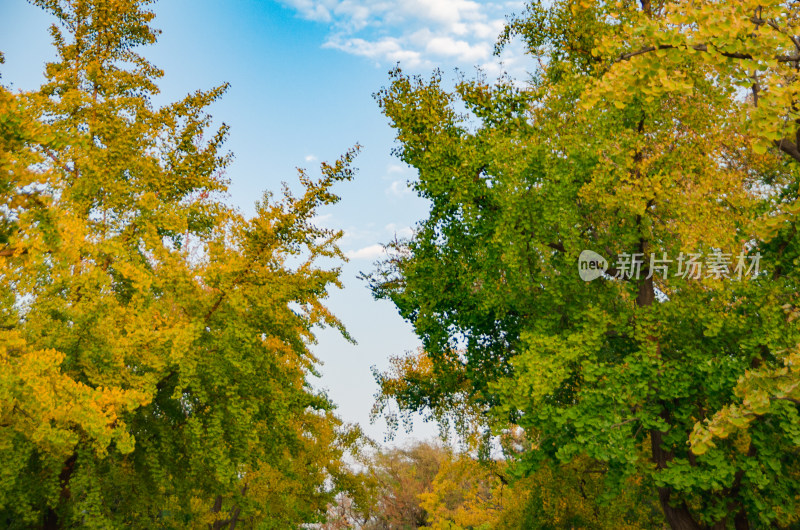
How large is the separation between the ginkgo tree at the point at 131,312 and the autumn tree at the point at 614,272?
2775mm

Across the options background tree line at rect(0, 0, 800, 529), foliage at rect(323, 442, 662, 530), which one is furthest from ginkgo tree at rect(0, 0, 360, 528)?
foliage at rect(323, 442, 662, 530)

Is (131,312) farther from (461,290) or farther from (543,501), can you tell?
(543,501)

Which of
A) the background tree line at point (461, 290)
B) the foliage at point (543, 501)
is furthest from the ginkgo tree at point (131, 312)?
the foliage at point (543, 501)

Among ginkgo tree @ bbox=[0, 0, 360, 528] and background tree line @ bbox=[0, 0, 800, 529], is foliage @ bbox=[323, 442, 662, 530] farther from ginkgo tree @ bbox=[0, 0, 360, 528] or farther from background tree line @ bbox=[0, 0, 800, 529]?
ginkgo tree @ bbox=[0, 0, 360, 528]

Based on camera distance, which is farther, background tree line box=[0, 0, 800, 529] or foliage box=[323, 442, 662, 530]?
foliage box=[323, 442, 662, 530]

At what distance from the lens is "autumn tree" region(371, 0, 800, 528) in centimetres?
956

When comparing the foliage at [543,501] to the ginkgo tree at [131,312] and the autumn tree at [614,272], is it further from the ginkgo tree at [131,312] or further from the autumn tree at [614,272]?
the ginkgo tree at [131,312]

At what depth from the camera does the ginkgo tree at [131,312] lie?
27.3 feet

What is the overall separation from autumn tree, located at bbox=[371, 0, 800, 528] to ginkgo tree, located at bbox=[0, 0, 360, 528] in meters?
2.78

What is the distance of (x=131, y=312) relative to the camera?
10391 mm

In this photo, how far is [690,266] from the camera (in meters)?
10.6

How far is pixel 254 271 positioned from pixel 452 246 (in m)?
4.38

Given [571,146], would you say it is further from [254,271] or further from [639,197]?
[254,271]

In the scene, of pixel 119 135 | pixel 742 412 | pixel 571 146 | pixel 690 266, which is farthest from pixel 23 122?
pixel 690 266
